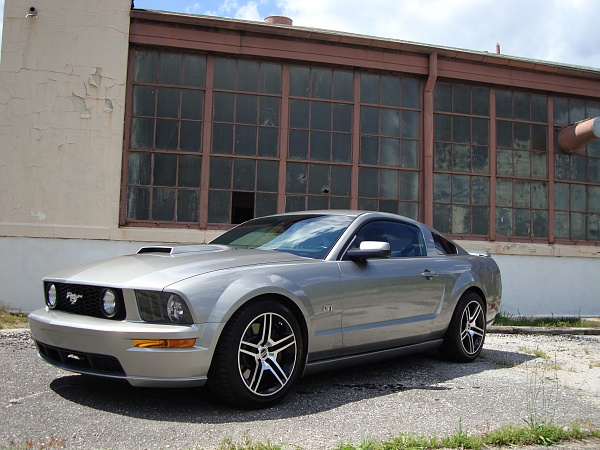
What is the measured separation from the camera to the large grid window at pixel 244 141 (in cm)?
998

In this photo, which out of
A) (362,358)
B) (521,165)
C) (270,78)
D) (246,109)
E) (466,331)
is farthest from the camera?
(521,165)

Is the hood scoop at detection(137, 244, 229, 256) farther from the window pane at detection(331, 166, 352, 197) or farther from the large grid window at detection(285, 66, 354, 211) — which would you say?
the window pane at detection(331, 166, 352, 197)

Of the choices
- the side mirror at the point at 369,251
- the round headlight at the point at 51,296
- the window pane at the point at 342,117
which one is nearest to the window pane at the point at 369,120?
the window pane at the point at 342,117

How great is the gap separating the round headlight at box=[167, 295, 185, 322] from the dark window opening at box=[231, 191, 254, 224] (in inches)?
244

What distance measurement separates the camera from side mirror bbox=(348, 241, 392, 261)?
15.4ft

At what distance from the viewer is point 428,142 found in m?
10.8

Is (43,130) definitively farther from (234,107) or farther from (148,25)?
(234,107)

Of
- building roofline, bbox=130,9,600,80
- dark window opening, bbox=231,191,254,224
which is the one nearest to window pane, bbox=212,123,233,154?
dark window opening, bbox=231,191,254,224

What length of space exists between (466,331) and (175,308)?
3255mm

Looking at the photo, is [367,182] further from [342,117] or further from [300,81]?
[300,81]

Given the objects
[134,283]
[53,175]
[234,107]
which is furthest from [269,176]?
[134,283]

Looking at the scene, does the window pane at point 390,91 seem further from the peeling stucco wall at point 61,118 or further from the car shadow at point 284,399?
the car shadow at point 284,399

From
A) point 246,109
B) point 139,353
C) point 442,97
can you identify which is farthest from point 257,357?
point 442,97

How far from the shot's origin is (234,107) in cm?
1016
